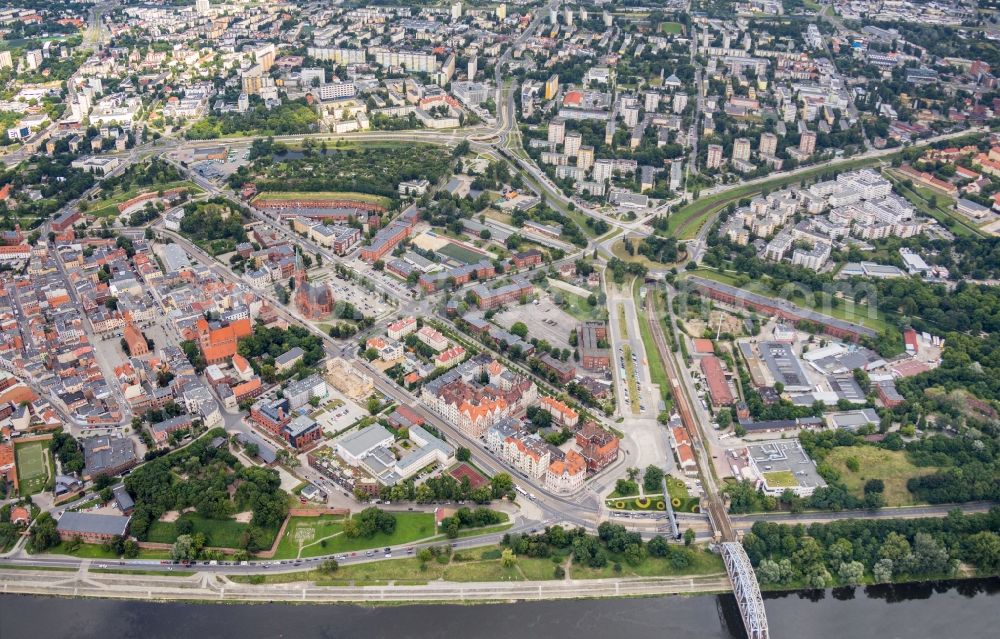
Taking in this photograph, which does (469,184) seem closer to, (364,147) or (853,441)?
(364,147)

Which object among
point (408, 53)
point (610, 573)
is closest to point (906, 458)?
point (610, 573)

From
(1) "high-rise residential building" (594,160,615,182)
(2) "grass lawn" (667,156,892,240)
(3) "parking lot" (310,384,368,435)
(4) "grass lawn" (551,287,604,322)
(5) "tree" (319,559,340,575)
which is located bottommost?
(5) "tree" (319,559,340,575)

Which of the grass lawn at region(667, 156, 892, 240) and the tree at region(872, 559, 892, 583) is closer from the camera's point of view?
the tree at region(872, 559, 892, 583)

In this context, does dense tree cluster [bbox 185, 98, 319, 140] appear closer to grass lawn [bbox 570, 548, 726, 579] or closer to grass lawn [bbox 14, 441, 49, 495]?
grass lawn [bbox 14, 441, 49, 495]

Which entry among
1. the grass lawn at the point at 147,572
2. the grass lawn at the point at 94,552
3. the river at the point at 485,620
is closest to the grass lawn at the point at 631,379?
the river at the point at 485,620

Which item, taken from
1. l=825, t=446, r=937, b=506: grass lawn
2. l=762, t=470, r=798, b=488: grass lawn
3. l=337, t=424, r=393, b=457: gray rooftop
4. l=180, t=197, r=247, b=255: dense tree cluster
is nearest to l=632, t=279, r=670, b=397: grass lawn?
l=762, t=470, r=798, b=488: grass lawn
